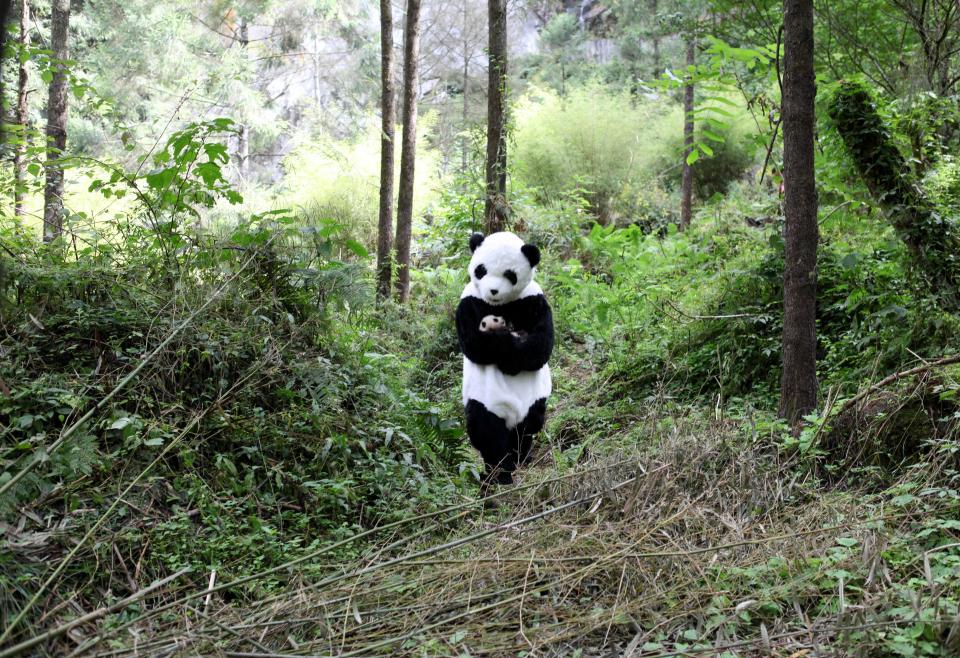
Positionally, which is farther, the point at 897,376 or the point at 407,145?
the point at 407,145

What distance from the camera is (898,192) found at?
5.16 m

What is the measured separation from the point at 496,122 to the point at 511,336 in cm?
490

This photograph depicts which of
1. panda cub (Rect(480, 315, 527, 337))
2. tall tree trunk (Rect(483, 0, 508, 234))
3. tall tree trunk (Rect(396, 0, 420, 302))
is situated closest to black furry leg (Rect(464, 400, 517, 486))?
panda cub (Rect(480, 315, 527, 337))

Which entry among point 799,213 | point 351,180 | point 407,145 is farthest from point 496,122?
point 351,180

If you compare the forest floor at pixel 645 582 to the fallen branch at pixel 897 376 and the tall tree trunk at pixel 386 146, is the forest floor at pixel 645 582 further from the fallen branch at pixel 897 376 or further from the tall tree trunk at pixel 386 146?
the tall tree trunk at pixel 386 146

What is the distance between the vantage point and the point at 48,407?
3.89 meters

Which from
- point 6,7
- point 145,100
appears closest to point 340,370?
point 6,7

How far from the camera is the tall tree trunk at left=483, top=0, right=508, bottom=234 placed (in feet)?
28.2

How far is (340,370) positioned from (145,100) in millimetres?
19817

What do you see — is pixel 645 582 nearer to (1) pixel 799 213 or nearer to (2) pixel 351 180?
(1) pixel 799 213

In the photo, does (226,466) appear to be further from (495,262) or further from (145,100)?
(145,100)

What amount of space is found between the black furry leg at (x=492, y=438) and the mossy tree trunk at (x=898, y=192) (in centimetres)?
291

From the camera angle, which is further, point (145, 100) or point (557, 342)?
point (145, 100)

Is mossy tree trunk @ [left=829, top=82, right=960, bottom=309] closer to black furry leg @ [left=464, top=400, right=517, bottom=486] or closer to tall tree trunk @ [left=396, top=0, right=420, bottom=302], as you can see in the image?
black furry leg @ [left=464, top=400, right=517, bottom=486]
